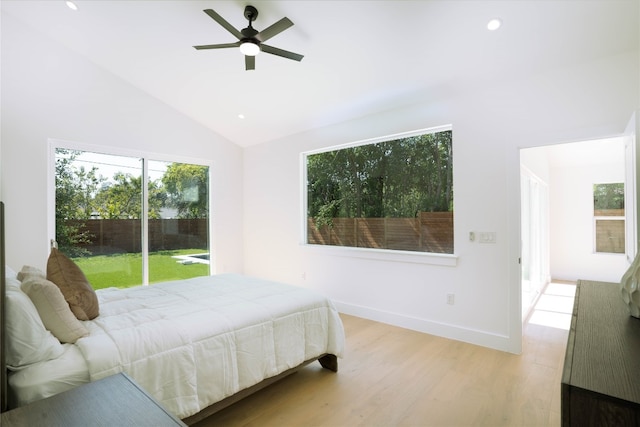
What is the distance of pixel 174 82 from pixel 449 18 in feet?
11.3

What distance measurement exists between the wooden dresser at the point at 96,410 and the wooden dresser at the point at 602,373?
1.17 m

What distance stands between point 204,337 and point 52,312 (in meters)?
0.80

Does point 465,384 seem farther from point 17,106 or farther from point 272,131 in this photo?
point 17,106

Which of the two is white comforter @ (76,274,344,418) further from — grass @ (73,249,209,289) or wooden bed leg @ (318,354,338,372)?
grass @ (73,249,209,289)

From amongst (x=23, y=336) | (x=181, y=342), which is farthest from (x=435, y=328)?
(x=23, y=336)

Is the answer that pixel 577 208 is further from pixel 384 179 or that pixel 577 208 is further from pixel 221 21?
pixel 221 21

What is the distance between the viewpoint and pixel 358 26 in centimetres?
276

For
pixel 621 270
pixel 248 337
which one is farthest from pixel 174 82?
pixel 621 270

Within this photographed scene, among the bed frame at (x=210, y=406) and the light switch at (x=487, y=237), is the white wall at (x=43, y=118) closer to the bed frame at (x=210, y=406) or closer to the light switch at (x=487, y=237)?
the bed frame at (x=210, y=406)

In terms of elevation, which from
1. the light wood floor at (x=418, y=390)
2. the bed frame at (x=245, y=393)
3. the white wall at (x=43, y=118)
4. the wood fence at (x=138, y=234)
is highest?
the white wall at (x=43, y=118)

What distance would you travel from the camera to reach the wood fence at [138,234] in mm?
4184

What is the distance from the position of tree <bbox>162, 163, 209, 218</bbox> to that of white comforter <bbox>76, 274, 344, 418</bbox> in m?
2.39

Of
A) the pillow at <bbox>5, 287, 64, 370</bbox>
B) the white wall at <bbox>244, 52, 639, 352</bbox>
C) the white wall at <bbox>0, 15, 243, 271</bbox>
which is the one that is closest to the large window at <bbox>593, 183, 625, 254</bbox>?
the white wall at <bbox>244, 52, 639, 352</bbox>

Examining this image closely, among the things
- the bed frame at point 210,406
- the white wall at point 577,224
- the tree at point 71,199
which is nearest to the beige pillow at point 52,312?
the bed frame at point 210,406
